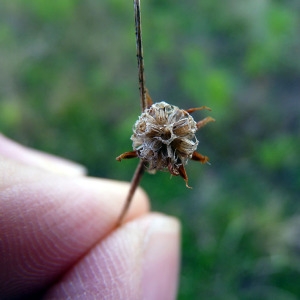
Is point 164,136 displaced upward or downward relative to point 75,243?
upward

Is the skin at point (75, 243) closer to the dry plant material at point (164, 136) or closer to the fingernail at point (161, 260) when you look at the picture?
the fingernail at point (161, 260)

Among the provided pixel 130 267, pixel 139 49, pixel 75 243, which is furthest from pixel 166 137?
pixel 75 243

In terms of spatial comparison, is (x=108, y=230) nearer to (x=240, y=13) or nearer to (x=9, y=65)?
(x=9, y=65)

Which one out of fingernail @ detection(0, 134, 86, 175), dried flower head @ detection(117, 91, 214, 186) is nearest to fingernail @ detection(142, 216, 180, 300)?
fingernail @ detection(0, 134, 86, 175)

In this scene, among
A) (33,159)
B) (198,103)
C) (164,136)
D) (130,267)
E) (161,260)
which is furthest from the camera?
(198,103)

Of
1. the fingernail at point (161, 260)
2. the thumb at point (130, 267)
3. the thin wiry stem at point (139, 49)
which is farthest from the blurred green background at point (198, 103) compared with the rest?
the thin wiry stem at point (139, 49)

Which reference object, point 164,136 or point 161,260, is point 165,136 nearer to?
point 164,136
